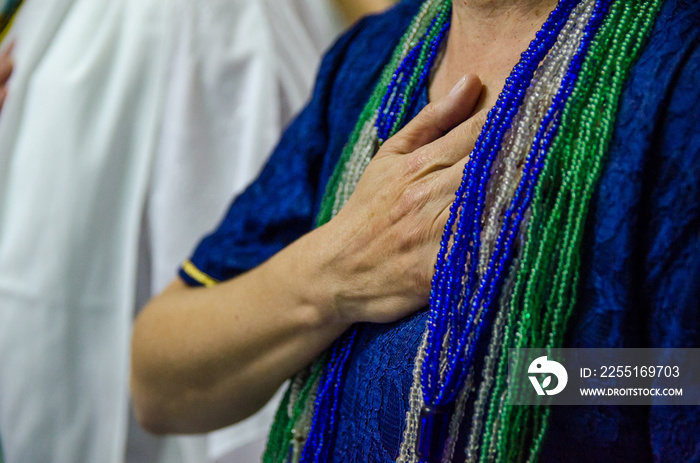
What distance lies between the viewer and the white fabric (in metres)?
1.07

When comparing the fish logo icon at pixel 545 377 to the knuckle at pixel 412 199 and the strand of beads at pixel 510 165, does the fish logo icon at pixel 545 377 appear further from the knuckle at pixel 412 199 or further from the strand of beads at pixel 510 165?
the knuckle at pixel 412 199

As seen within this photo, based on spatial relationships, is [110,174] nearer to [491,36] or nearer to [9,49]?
[9,49]

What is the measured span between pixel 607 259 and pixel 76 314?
0.93 m

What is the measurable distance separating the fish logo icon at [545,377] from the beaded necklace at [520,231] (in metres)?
0.01

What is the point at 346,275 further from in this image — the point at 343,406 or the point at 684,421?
the point at 684,421

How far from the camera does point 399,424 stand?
19.7 inches

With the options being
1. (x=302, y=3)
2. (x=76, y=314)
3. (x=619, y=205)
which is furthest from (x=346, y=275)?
(x=302, y=3)

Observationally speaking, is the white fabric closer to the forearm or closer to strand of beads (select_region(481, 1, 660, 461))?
the forearm

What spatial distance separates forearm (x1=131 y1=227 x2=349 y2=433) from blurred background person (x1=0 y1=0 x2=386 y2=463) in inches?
15.0

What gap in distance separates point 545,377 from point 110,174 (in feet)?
2.98

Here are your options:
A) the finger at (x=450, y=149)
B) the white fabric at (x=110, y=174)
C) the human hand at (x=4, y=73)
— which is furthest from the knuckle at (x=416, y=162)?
the human hand at (x=4, y=73)

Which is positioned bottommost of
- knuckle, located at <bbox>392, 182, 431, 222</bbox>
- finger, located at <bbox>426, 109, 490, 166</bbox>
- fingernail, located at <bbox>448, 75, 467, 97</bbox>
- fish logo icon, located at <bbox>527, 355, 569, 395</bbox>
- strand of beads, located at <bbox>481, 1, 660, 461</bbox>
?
fish logo icon, located at <bbox>527, 355, 569, 395</bbox>

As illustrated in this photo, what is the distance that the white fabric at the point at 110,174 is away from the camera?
1.07m

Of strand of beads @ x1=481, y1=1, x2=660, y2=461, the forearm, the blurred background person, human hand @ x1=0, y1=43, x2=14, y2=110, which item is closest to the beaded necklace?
strand of beads @ x1=481, y1=1, x2=660, y2=461
